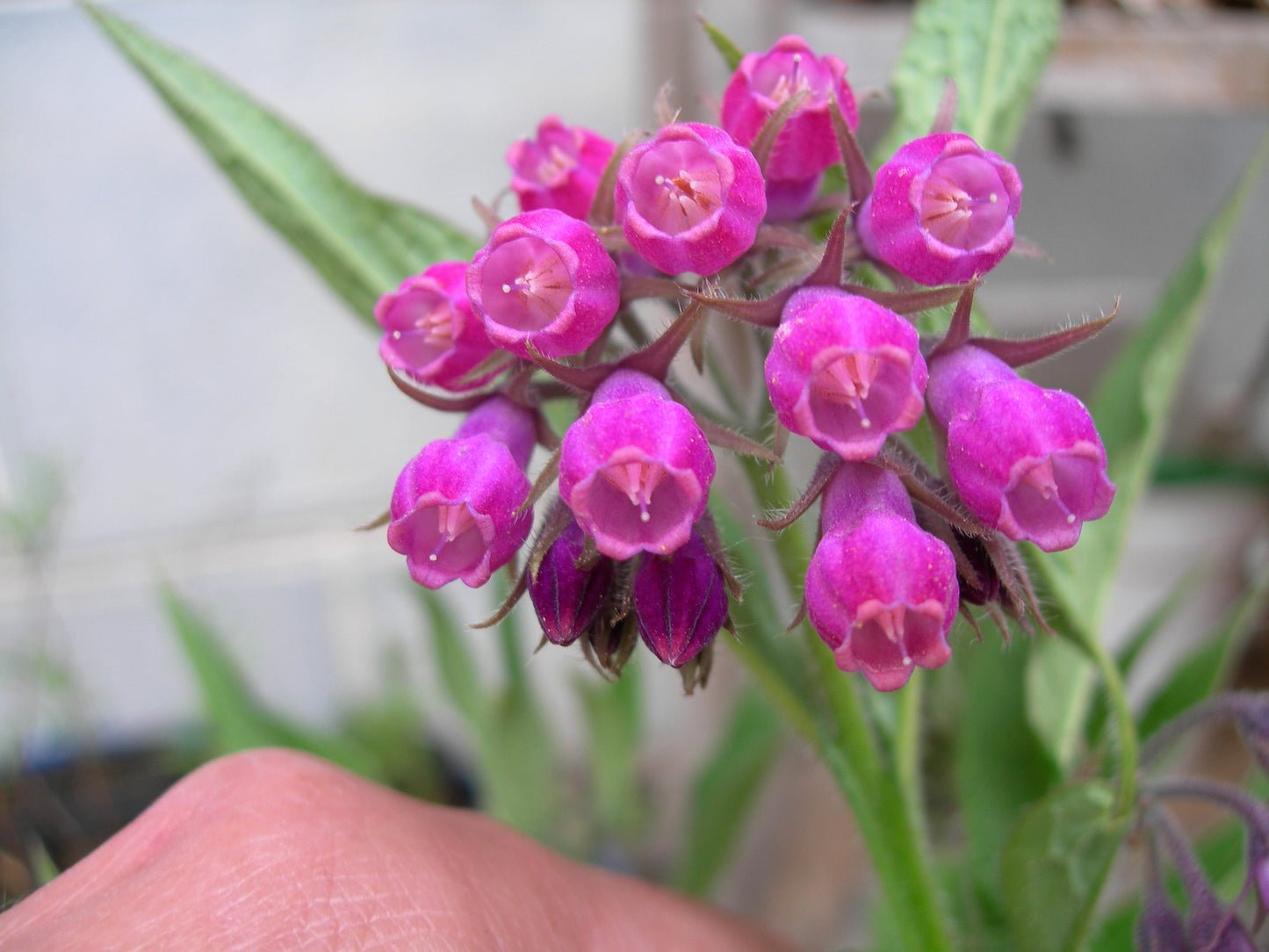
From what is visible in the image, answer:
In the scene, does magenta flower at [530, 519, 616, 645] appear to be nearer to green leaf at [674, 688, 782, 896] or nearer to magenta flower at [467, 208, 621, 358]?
magenta flower at [467, 208, 621, 358]

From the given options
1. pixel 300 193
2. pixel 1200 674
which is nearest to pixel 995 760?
pixel 1200 674

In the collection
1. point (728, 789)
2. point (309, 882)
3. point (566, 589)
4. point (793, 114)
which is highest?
point (793, 114)

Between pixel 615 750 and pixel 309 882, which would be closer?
pixel 309 882

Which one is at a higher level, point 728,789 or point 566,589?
point 566,589

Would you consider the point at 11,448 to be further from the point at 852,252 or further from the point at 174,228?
the point at 852,252

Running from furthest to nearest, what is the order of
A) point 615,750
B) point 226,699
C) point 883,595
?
1. point 615,750
2. point 226,699
3. point 883,595

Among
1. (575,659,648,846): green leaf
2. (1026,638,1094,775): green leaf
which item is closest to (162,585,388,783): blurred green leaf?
(575,659,648,846): green leaf

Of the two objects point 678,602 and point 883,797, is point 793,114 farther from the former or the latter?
point 883,797
